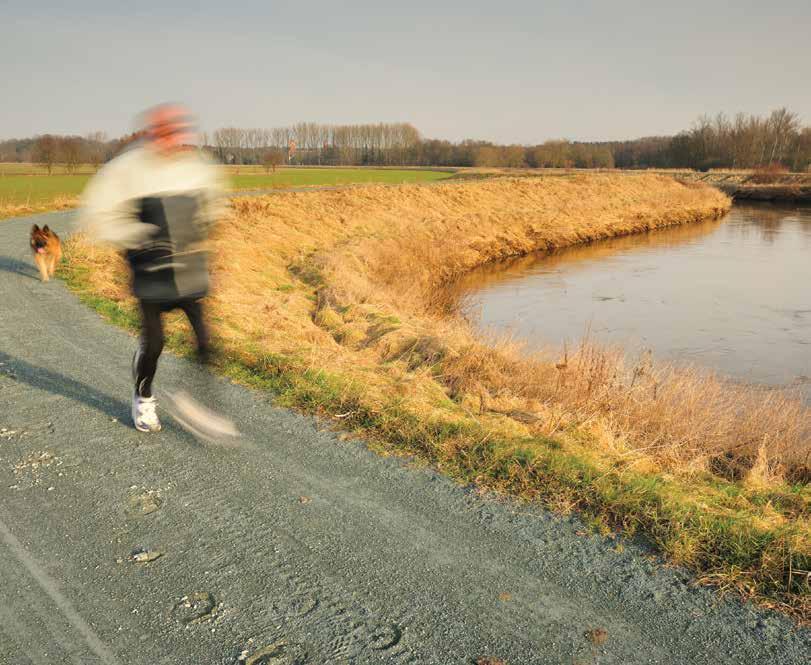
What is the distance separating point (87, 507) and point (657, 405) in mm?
5606

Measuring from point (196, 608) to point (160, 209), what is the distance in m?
2.54

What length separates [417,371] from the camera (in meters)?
7.69

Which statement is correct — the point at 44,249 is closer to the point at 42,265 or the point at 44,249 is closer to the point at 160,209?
the point at 42,265

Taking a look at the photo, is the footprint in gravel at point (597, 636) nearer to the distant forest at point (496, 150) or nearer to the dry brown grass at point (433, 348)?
the dry brown grass at point (433, 348)

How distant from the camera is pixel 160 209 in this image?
4.22 m

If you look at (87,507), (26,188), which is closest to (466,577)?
(87,507)

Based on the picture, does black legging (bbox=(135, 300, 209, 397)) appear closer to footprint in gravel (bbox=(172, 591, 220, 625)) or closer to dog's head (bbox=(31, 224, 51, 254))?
footprint in gravel (bbox=(172, 591, 220, 625))

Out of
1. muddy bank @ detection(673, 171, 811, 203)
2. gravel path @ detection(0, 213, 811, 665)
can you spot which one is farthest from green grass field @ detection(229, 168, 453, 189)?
gravel path @ detection(0, 213, 811, 665)

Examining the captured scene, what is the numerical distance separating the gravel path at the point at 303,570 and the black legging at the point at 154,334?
525 mm

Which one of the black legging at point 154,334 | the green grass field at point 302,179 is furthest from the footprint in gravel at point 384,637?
the green grass field at point 302,179

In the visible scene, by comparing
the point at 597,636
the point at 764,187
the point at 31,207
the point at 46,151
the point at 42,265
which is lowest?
the point at 597,636

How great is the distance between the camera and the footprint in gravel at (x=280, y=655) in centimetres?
277

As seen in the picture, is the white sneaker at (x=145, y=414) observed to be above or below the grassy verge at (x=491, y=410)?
above

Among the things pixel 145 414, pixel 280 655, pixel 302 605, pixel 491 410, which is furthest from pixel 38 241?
pixel 280 655
